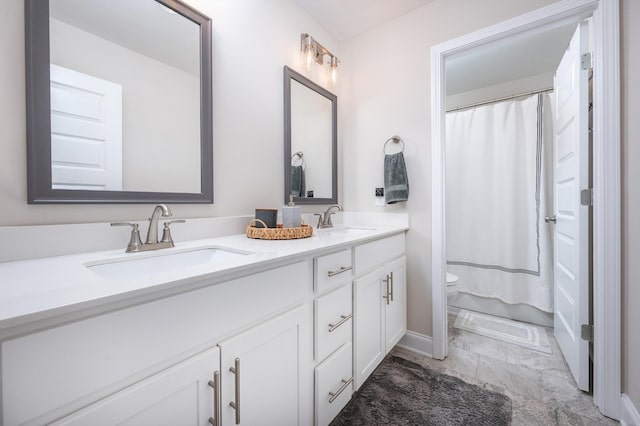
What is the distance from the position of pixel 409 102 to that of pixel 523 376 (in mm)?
1863

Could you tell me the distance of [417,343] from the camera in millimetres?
1897

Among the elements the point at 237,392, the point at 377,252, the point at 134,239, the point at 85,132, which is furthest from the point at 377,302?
the point at 85,132

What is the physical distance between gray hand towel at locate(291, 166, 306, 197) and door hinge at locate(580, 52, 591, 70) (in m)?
1.67

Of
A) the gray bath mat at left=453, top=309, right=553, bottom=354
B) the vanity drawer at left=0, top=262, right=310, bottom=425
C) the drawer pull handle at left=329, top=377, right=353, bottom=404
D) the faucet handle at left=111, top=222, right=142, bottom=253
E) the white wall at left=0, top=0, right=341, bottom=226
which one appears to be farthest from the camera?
the gray bath mat at left=453, top=309, right=553, bottom=354

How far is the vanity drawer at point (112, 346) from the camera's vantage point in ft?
1.48

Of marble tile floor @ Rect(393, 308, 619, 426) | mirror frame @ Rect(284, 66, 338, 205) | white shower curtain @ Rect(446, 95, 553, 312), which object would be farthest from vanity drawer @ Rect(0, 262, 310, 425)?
white shower curtain @ Rect(446, 95, 553, 312)

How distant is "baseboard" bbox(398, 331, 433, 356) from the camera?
1.85 m

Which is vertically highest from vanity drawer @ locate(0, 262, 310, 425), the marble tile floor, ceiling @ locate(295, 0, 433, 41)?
ceiling @ locate(295, 0, 433, 41)

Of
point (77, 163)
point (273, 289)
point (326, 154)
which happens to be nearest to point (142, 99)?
point (77, 163)

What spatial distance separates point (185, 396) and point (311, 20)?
225cm

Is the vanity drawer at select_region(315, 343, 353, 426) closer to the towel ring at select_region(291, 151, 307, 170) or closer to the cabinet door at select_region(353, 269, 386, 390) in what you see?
the cabinet door at select_region(353, 269, 386, 390)

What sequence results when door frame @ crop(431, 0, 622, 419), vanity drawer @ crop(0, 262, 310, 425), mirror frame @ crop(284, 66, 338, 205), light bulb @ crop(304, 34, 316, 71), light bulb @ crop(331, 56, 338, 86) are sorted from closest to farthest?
vanity drawer @ crop(0, 262, 310, 425), door frame @ crop(431, 0, 622, 419), mirror frame @ crop(284, 66, 338, 205), light bulb @ crop(304, 34, 316, 71), light bulb @ crop(331, 56, 338, 86)

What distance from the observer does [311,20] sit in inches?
77.0

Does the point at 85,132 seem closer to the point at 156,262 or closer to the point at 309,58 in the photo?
the point at 156,262
